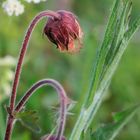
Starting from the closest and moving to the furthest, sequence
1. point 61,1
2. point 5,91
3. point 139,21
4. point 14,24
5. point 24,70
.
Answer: point 139,21, point 5,91, point 24,70, point 14,24, point 61,1

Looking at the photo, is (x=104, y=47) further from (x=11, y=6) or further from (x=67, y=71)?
(x=67, y=71)

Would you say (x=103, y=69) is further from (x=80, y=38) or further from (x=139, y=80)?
(x=139, y=80)

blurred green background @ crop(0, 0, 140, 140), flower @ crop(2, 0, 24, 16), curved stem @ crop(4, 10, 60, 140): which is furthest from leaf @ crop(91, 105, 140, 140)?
blurred green background @ crop(0, 0, 140, 140)

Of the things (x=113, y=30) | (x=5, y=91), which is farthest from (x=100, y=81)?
(x=5, y=91)

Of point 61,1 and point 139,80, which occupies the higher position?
point 61,1

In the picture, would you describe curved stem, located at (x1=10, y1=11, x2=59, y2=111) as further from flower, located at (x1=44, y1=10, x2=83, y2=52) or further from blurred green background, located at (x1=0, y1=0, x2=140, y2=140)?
blurred green background, located at (x1=0, y1=0, x2=140, y2=140)

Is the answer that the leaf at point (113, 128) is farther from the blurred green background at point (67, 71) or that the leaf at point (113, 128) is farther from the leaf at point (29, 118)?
the blurred green background at point (67, 71)

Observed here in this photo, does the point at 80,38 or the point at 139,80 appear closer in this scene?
the point at 80,38
